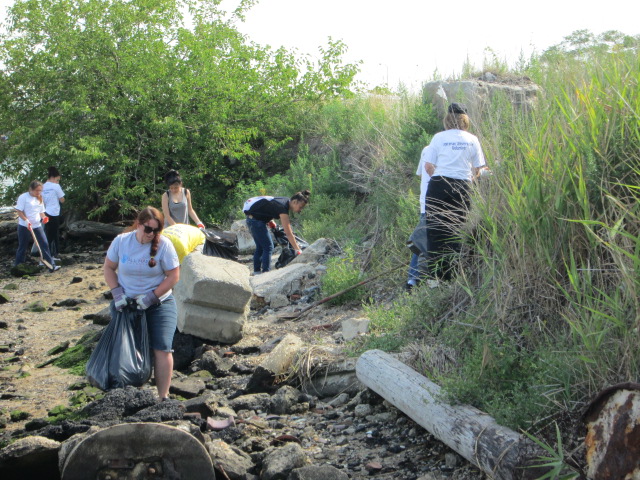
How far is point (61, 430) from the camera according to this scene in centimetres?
503

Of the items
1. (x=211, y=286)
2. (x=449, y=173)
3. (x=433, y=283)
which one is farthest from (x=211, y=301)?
(x=449, y=173)

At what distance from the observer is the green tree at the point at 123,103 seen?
1705cm

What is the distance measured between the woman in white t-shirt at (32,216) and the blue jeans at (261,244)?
188 inches

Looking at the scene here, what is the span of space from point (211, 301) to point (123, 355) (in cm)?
254

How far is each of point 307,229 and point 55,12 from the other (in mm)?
8971

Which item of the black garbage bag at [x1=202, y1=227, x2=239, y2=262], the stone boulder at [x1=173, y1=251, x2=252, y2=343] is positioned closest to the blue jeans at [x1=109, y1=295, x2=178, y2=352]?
the stone boulder at [x1=173, y1=251, x2=252, y2=343]

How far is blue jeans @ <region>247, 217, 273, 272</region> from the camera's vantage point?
11516 millimetres

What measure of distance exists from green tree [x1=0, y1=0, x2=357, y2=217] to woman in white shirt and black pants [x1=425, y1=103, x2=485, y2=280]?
10.6 meters

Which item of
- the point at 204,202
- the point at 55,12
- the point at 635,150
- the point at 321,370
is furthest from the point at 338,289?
the point at 55,12

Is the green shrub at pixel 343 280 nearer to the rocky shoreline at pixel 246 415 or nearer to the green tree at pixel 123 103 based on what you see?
the rocky shoreline at pixel 246 415

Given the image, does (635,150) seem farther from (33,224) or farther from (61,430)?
(33,224)

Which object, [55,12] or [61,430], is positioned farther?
[55,12]

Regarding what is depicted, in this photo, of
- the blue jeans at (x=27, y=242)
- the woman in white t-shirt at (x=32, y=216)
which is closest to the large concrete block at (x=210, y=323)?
the woman in white t-shirt at (x=32, y=216)

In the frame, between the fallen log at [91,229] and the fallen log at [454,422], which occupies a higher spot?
the fallen log at [454,422]
